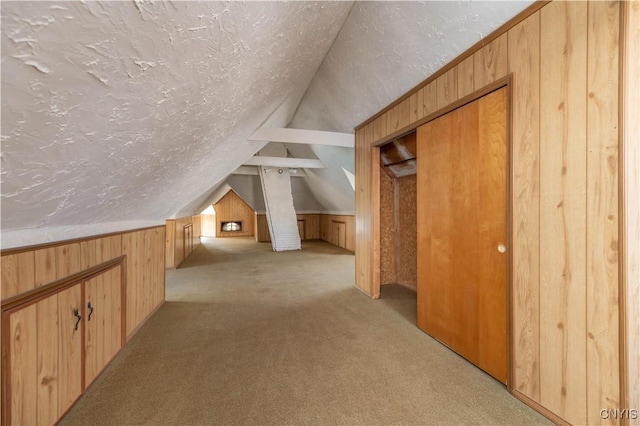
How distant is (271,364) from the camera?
1722 mm

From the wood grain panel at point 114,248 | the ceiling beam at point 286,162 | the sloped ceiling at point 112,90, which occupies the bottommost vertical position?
the wood grain panel at point 114,248

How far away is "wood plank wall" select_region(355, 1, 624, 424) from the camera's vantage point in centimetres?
108

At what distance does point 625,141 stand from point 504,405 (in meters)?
1.41

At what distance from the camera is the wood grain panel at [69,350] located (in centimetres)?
128

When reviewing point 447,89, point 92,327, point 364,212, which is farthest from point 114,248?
point 447,89

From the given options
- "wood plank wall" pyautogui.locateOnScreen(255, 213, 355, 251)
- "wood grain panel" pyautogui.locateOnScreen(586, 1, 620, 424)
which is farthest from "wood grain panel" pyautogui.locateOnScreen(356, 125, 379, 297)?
"wood plank wall" pyautogui.locateOnScreen(255, 213, 355, 251)

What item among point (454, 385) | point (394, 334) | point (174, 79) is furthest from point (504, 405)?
point (174, 79)

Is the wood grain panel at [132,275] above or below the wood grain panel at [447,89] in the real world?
below

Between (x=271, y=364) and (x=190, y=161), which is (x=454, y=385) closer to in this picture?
(x=271, y=364)

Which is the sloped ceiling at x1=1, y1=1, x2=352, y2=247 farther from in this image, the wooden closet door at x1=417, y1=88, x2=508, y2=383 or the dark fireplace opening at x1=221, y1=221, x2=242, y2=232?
the dark fireplace opening at x1=221, y1=221, x2=242, y2=232

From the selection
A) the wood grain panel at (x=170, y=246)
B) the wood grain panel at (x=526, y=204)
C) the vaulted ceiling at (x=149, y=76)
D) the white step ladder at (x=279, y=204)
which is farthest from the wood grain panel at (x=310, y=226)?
the wood grain panel at (x=526, y=204)

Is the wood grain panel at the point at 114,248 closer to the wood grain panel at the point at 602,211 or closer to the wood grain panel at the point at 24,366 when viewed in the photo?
the wood grain panel at the point at 24,366

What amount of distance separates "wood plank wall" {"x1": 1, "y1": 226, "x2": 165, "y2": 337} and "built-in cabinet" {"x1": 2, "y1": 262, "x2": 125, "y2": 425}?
82mm

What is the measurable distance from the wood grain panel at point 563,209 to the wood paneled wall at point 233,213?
32.2ft
